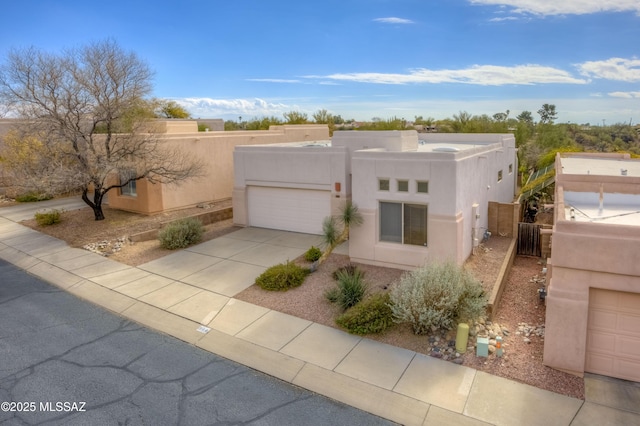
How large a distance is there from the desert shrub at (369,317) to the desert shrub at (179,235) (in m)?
8.78

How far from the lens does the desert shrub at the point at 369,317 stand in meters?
9.77

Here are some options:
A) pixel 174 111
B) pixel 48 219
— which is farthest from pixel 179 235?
pixel 174 111

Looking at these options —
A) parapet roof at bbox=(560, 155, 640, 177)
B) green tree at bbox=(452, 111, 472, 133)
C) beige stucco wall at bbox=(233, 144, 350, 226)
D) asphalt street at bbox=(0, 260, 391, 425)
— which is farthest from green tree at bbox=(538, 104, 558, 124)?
asphalt street at bbox=(0, 260, 391, 425)

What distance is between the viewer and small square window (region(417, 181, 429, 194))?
1303 centimetres

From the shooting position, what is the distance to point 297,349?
30.4ft

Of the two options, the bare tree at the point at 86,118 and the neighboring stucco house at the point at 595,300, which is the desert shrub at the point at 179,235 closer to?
the bare tree at the point at 86,118

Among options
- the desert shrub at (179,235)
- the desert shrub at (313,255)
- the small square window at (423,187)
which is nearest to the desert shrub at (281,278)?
the desert shrub at (313,255)

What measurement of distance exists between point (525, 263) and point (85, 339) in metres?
14.0

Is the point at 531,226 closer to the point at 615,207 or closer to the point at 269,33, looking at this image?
the point at 615,207

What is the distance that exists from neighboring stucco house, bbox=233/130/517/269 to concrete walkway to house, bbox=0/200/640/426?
2.99 m

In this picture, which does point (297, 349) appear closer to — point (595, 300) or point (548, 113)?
point (595, 300)

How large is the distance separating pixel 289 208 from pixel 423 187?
24.0 ft

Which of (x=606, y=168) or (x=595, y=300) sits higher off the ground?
(x=606, y=168)

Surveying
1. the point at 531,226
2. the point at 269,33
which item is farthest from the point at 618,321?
the point at 269,33
